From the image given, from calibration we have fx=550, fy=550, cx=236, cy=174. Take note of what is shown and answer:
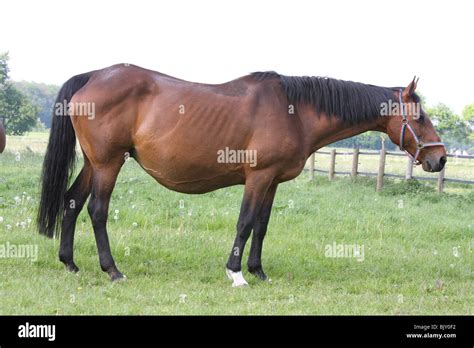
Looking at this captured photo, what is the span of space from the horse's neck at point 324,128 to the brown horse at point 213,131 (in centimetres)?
1

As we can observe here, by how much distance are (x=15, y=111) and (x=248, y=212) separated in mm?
35170

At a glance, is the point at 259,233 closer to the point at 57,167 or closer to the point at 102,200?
the point at 102,200

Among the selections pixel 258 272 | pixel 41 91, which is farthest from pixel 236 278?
pixel 41 91

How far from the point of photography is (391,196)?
51.3 feet

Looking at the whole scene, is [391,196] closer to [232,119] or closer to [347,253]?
[347,253]

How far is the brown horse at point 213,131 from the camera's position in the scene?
6316 mm

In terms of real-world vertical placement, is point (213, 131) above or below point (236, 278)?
above

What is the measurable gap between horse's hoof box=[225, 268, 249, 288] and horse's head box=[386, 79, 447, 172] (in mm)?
2517

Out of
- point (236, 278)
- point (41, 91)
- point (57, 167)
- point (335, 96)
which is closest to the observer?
point (236, 278)

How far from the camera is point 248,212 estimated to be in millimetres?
6305

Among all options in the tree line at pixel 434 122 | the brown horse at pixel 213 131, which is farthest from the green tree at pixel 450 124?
the brown horse at pixel 213 131

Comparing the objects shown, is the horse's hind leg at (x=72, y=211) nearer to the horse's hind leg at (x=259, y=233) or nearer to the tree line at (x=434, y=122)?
the horse's hind leg at (x=259, y=233)

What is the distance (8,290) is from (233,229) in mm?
4243
